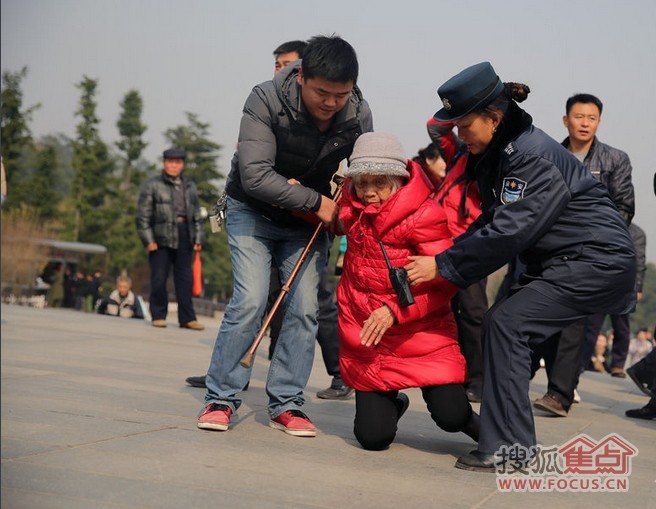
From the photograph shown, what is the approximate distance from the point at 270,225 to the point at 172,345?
4.83 m

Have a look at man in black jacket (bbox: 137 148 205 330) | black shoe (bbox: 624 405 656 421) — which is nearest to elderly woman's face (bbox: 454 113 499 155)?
black shoe (bbox: 624 405 656 421)

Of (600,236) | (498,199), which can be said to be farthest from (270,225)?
(600,236)

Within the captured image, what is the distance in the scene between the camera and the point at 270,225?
488cm

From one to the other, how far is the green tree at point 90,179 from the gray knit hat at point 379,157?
5010 centimetres

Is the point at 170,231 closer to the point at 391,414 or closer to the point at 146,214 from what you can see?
the point at 146,214

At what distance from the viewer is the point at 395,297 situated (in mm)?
4273

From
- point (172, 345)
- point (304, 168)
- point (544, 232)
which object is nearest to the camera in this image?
point (544, 232)

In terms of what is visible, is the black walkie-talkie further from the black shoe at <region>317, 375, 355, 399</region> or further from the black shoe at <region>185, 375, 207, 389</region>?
the black shoe at <region>185, 375, 207, 389</region>

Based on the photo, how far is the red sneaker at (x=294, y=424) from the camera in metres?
4.53

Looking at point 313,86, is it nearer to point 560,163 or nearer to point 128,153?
point 560,163

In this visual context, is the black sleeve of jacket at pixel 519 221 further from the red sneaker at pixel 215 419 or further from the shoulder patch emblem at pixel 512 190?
the red sneaker at pixel 215 419

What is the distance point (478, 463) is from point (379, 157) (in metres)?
1.39

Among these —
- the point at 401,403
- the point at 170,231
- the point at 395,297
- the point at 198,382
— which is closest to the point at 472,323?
the point at 198,382

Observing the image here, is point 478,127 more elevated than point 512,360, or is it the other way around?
point 478,127
